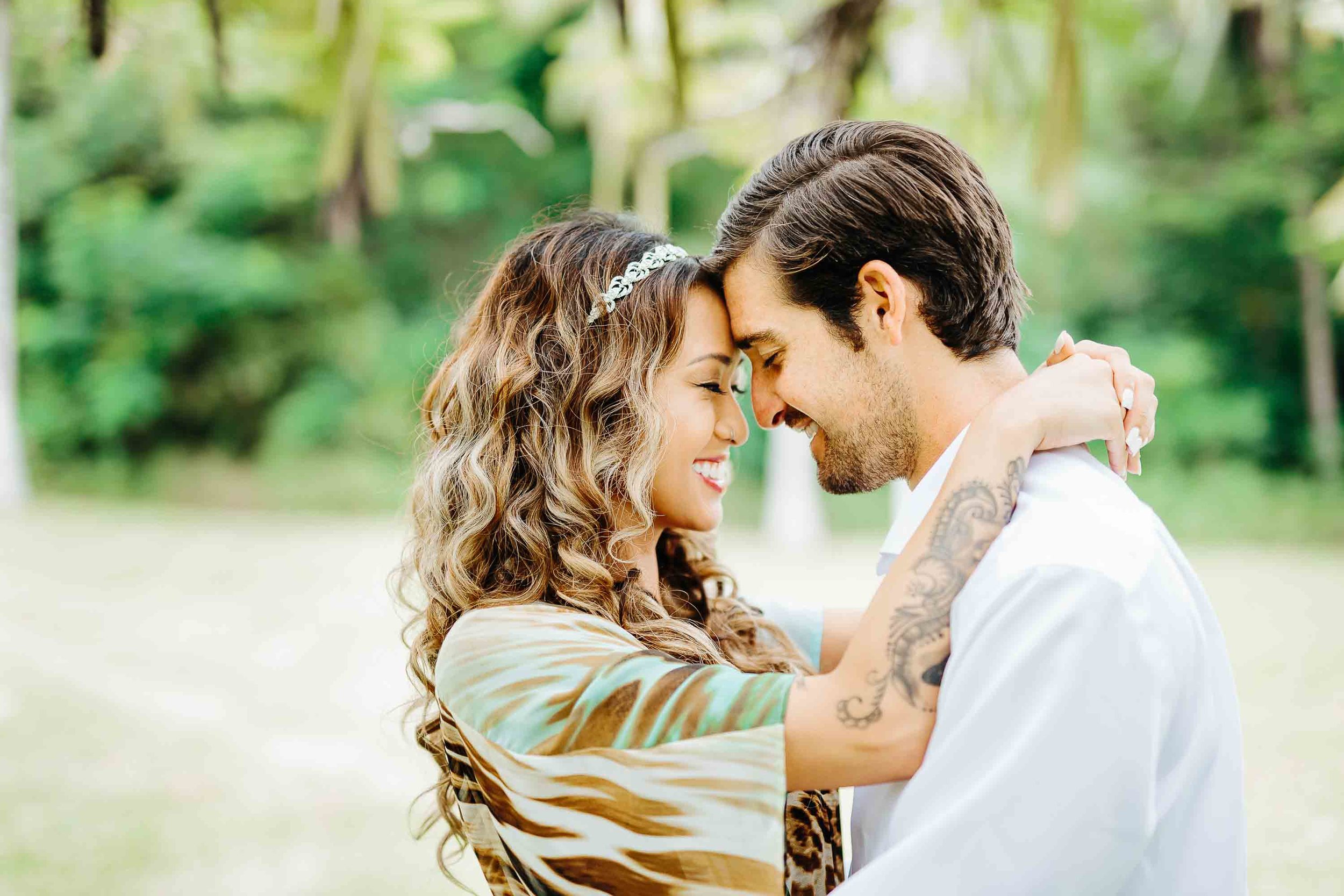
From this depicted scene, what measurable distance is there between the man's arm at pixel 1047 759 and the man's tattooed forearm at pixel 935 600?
76mm

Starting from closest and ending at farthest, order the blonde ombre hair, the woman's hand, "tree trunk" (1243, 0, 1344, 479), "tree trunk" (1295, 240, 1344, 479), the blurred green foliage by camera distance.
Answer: the woman's hand → the blonde ombre hair → "tree trunk" (1243, 0, 1344, 479) → the blurred green foliage → "tree trunk" (1295, 240, 1344, 479)

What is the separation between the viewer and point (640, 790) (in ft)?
4.76

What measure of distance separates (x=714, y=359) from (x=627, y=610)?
471mm

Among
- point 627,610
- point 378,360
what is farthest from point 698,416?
point 378,360

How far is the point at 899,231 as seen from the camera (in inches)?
67.5

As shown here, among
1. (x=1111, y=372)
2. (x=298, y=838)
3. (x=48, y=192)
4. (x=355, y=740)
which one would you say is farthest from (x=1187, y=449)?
(x=48, y=192)

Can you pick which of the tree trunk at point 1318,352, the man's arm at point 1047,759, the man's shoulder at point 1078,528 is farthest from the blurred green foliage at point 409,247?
the man's arm at point 1047,759

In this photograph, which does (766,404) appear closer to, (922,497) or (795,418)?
(795,418)

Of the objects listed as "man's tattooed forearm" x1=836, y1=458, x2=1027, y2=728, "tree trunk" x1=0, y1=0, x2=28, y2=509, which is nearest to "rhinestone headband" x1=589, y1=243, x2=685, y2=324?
"man's tattooed forearm" x1=836, y1=458, x2=1027, y2=728

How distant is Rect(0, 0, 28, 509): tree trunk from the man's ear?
12.9 metres

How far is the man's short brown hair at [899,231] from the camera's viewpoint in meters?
1.71

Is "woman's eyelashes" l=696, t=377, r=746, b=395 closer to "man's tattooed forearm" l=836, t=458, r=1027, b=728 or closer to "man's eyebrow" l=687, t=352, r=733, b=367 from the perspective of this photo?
"man's eyebrow" l=687, t=352, r=733, b=367

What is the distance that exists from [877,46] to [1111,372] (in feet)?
8.59

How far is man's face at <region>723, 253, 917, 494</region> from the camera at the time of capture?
179 centimetres
